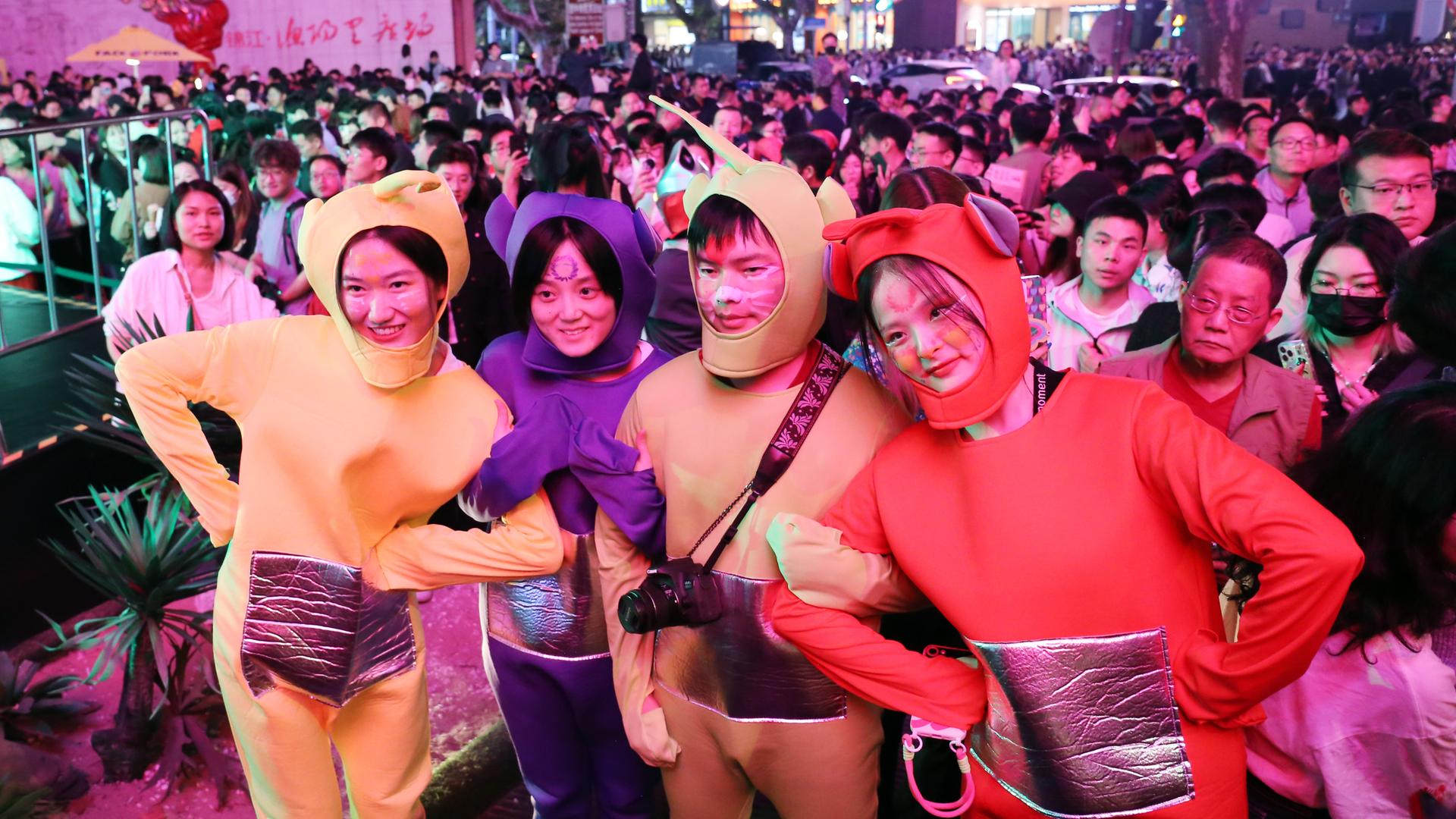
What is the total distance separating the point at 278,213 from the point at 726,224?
4.20 meters

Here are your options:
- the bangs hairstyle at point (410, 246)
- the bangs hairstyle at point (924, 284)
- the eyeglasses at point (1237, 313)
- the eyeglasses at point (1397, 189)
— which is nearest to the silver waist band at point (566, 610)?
the bangs hairstyle at point (410, 246)

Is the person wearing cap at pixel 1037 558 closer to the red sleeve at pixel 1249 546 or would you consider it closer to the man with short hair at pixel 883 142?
the red sleeve at pixel 1249 546

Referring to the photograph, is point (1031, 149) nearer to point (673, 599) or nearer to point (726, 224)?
point (726, 224)

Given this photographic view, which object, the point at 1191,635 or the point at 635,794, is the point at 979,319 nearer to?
the point at 1191,635

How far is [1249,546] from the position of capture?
66.9 inches

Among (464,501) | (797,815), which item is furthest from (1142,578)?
(464,501)

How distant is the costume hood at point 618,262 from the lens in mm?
2562

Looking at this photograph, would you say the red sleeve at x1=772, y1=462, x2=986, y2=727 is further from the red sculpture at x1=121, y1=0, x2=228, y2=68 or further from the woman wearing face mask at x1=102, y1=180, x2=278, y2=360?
the red sculpture at x1=121, y1=0, x2=228, y2=68

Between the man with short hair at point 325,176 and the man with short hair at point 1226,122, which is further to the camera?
the man with short hair at point 1226,122

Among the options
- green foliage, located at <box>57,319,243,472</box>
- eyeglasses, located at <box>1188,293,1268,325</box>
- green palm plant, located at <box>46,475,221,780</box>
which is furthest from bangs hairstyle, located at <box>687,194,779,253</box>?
green palm plant, located at <box>46,475,221,780</box>

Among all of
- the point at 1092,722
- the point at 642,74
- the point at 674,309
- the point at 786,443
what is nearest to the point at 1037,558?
the point at 1092,722

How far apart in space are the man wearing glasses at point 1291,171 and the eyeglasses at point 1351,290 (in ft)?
10.2

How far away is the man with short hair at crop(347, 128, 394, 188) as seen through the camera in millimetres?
5844

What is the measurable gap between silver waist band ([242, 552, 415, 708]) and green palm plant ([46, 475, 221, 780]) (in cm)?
114
